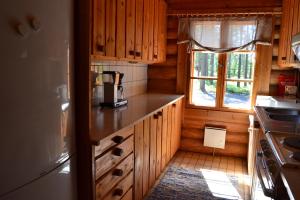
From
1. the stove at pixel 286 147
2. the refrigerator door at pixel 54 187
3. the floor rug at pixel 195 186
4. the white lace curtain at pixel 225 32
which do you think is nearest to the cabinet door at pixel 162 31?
the white lace curtain at pixel 225 32

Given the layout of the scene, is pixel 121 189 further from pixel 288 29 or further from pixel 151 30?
pixel 288 29

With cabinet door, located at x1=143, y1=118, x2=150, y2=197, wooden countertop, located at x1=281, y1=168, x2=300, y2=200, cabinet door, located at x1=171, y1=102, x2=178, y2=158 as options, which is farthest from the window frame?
wooden countertop, located at x1=281, y1=168, x2=300, y2=200

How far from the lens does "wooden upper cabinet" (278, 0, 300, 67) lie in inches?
117

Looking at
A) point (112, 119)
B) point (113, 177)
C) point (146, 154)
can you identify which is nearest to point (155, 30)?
point (146, 154)

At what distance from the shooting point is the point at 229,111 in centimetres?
387

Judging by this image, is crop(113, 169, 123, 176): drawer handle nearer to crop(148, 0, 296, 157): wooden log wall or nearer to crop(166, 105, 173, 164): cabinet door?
crop(166, 105, 173, 164): cabinet door

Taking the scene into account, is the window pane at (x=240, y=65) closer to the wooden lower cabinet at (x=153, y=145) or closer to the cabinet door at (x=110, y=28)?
the wooden lower cabinet at (x=153, y=145)

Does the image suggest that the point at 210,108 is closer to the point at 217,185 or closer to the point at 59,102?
the point at 217,185

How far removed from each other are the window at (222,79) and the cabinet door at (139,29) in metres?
1.30

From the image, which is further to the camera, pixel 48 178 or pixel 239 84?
pixel 239 84

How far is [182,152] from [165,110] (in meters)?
1.22

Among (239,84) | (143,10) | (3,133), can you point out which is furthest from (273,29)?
(3,133)

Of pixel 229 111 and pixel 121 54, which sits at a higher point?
pixel 121 54

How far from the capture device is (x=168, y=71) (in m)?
4.07
